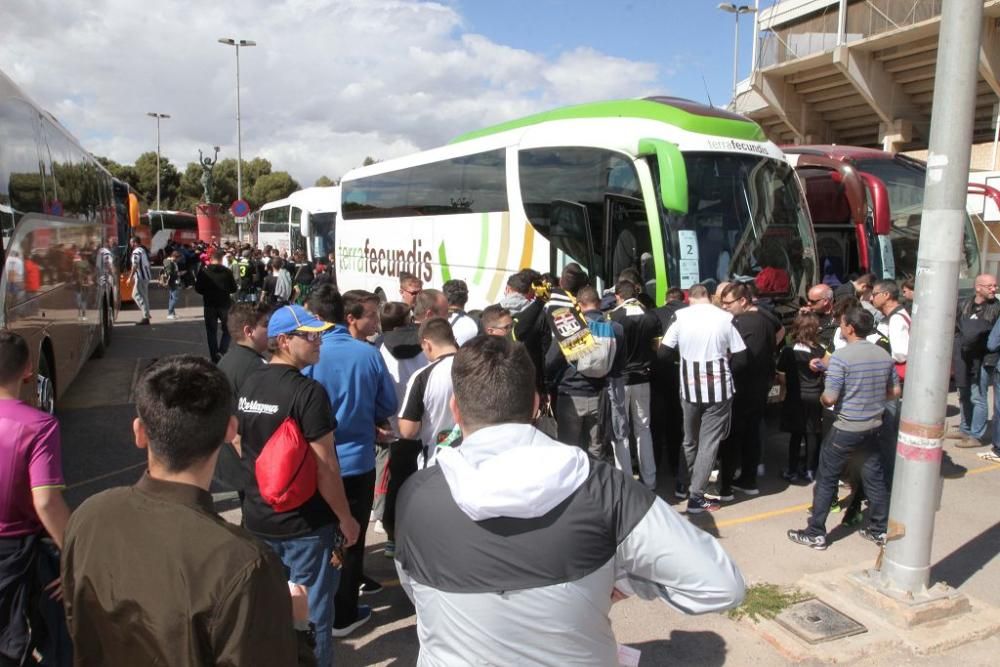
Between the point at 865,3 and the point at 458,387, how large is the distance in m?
27.2

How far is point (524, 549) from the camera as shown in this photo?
1.82m

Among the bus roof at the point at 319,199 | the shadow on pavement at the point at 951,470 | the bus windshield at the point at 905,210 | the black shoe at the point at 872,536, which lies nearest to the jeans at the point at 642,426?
the black shoe at the point at 872,536

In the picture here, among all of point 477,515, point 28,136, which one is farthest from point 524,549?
point 28,136

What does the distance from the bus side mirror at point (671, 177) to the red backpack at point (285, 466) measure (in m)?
5.10

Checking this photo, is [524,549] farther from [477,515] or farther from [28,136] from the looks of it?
[28,136]

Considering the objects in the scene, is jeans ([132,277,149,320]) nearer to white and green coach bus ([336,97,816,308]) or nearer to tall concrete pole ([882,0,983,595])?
white and green coach bus ([336,97,816,308])

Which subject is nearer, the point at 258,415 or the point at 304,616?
the point at 304,616

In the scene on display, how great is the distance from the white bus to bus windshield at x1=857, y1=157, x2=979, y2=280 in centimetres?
1185

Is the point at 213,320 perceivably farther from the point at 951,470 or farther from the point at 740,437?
the point at 951,470

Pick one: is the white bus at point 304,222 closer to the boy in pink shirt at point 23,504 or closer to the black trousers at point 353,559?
the black trousers at point 353,559

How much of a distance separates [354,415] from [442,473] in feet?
6.61

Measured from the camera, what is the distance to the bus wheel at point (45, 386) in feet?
23.0

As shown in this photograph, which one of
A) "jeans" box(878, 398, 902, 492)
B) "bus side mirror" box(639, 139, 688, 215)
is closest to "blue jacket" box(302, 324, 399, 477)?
"jeans" box(878, 398, 902, 492)

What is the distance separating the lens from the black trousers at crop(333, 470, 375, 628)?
3975 mm
